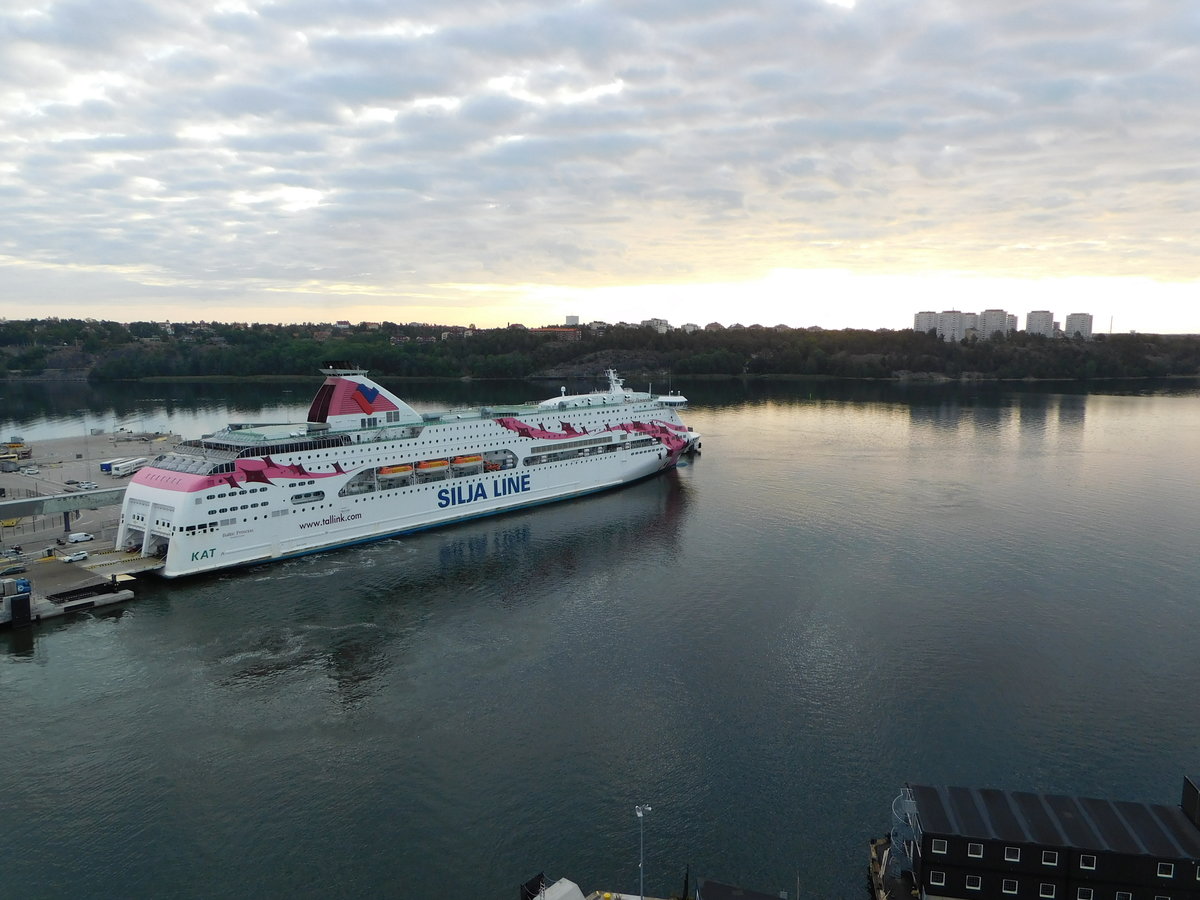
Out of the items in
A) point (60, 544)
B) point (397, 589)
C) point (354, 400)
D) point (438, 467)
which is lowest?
point (397, 589)

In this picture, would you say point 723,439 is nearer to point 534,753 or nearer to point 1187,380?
point 534,753

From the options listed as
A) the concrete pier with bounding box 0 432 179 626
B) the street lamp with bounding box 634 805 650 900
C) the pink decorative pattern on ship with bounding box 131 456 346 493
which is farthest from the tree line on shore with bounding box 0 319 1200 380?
the street lamp with bounding box 634 805 650 900

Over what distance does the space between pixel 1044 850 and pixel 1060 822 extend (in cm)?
76

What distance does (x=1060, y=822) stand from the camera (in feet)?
37.5

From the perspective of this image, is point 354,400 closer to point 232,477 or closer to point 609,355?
point 232,477

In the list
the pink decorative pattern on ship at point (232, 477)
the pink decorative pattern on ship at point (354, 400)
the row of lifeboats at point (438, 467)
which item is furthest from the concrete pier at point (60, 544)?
the row of lifeboats at point (438, 467)

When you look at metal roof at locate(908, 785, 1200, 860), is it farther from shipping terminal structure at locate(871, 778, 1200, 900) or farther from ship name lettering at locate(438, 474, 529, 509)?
ship name lettering at locate(438, 474, 529, 509)

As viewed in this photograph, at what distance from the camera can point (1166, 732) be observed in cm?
1645

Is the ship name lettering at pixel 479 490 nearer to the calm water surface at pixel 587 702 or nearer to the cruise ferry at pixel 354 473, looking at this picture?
the cruise ferry at pixel 354 473

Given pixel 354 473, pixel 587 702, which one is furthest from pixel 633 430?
pixel 587 702

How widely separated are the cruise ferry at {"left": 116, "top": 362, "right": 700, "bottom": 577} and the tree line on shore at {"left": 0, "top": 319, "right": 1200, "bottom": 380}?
74.1m

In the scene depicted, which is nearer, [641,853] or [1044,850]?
[1044,850]

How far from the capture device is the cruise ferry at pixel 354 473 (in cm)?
2567

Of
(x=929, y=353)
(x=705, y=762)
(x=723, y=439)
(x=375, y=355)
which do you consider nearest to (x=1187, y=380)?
(x=929, y=353)
